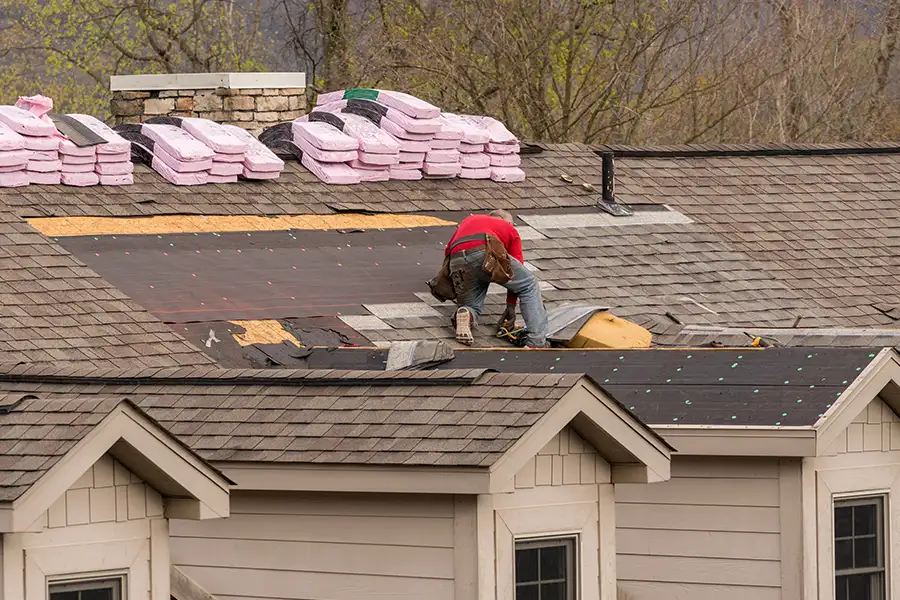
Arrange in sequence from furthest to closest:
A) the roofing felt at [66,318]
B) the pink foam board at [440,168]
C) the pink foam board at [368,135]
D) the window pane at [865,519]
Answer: the pink foam board at [440,168], the pink foam board at [368,135], the roofing felt at [66,318], the window pane at [865,519]

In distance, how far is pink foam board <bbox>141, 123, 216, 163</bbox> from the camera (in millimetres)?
19781

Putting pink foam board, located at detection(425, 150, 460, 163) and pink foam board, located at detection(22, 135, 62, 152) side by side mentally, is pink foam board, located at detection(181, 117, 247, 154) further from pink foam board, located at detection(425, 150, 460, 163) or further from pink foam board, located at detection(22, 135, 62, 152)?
pink foam board, located at detection(425, 150, 460, 163)

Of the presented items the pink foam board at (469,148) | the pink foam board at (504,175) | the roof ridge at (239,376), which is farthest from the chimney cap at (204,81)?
the roof ridge at (239,376)

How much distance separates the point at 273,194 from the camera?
66.4 feet

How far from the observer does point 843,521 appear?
12.1 meters

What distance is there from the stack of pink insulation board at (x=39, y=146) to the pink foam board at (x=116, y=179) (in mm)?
521

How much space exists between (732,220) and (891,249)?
6.77 ft

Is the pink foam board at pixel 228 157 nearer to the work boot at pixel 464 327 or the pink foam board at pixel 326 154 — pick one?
the pink foam board at pixel 326 154

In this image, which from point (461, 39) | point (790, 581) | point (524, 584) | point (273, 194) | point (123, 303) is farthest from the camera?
point (461, 39)

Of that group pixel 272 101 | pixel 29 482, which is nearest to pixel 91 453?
pixel 29 482

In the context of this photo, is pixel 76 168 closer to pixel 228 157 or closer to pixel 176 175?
pixel 176 175

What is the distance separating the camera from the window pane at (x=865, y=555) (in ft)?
39.6

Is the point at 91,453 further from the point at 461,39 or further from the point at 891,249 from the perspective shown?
the point at 461,39

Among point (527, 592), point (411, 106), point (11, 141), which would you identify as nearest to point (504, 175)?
point (411, 106)
